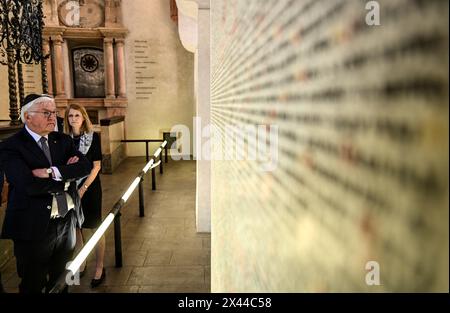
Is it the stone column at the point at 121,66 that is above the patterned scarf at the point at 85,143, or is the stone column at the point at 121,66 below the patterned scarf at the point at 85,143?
above

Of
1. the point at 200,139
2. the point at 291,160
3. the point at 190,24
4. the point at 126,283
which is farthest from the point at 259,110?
the point at 190,24

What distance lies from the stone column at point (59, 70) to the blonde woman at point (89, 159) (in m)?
8.73

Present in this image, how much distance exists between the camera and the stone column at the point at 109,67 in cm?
1112

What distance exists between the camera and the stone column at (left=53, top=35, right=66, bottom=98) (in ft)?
36.2

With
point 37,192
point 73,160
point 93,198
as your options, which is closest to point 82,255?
point 37,192

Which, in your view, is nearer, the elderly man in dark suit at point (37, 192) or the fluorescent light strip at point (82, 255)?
the fluorescent light strip at point (82, 255)

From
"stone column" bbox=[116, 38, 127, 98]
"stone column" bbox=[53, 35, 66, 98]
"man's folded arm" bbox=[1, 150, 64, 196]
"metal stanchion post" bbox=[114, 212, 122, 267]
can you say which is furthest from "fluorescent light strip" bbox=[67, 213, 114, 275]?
"stone column" bbox=[53, 35, 66, 98]

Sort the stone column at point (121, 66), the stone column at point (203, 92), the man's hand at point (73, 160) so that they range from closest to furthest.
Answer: the man's hand at point (73, 160)
the stone column at point (203, 92)
the stone column at point (121, 66)

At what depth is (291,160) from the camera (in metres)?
0.34

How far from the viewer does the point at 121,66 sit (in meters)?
11.2

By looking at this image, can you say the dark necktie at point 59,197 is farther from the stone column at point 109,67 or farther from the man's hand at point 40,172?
the stone column at point 109,67

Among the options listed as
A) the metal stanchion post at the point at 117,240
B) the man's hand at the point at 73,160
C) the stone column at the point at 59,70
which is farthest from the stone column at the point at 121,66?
the man's hand at the point at 73,160

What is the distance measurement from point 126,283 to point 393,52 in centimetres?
361

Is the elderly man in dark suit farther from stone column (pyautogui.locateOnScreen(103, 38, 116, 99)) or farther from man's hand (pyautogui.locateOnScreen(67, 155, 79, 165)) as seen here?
stone column (pyautogui.locateOnScreen(103, 38, 116, 99))
